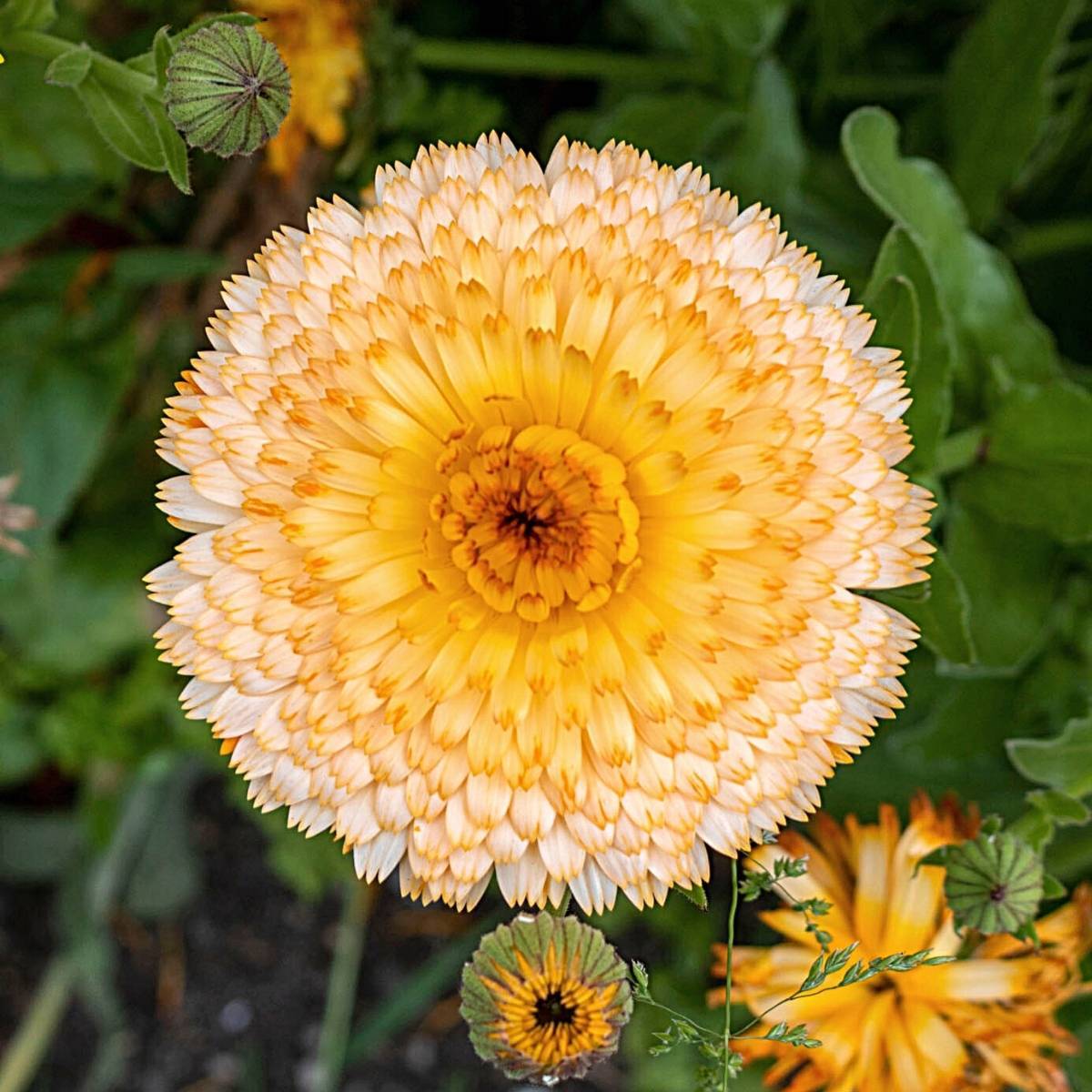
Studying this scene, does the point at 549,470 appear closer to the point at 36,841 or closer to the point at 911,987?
the point at 911,987

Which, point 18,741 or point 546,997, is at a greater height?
point 18,741

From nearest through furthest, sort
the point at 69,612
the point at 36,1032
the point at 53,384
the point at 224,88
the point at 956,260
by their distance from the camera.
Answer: the point at 224,88 → the point at 956,260 → the point at 53,384 → the point at 69,612 → the point at 36,1032

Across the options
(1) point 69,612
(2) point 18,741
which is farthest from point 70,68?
(2) point 18,741

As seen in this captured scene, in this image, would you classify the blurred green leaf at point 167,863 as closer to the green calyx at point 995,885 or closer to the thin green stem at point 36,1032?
the thin green stem at point 36,1032

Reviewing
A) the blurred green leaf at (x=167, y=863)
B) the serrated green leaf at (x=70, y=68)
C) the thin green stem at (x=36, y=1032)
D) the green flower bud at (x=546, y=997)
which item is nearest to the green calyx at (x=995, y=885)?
the green flower bud at (x=546, y=997)

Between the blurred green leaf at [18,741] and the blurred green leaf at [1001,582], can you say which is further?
the blurred green leaf at [18,741]

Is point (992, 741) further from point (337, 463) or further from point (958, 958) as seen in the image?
point (337, 463)

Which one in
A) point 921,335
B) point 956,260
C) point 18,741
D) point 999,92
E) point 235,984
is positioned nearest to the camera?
point 921,335

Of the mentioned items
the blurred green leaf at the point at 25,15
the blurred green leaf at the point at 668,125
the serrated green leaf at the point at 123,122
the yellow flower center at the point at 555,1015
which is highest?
the blurred green leaf at the point at 668,125
